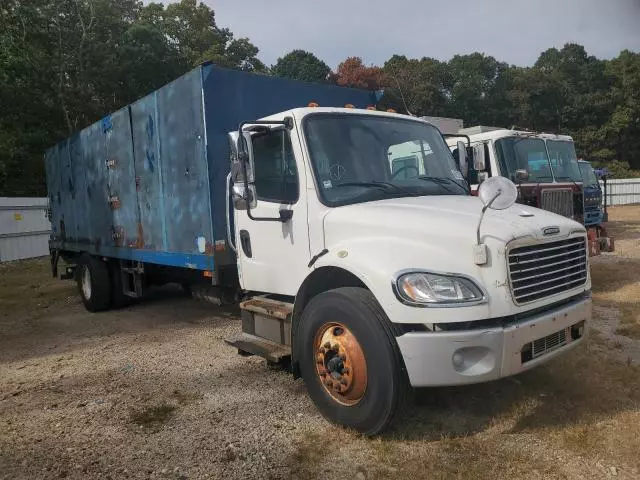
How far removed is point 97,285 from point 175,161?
3.61m

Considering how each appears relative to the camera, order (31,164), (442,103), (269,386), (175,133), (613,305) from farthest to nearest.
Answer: (442,103) → (31,164) → (613,305) → (175,133) → (269,386)

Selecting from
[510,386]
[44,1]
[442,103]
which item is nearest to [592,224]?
[510,386]

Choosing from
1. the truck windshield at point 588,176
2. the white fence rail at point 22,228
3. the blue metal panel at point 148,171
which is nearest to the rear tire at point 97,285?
the blue metal panel at point 148,171

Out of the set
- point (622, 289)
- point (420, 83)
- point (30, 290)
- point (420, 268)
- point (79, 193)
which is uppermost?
point (420, 83)

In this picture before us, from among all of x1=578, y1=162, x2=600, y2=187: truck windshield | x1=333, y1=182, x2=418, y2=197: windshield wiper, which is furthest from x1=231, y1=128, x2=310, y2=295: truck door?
x1=578, y1=162, x2=600, y2=187: truck windshield

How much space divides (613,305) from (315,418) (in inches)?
212

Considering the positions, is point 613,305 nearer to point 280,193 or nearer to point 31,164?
point 280,193

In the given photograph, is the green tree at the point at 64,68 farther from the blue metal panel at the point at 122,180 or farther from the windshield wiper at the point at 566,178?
the windshield wiper at the point at 566,178

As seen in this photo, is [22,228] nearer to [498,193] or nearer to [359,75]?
[498,193]

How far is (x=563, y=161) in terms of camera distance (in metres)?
10.1

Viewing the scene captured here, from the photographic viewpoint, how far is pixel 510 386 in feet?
14.6

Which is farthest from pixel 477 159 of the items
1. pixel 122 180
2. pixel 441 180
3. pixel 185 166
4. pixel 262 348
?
pixel 122 180

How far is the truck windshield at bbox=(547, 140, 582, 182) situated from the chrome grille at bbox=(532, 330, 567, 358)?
695 centimetres

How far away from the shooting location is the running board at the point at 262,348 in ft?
14.1
